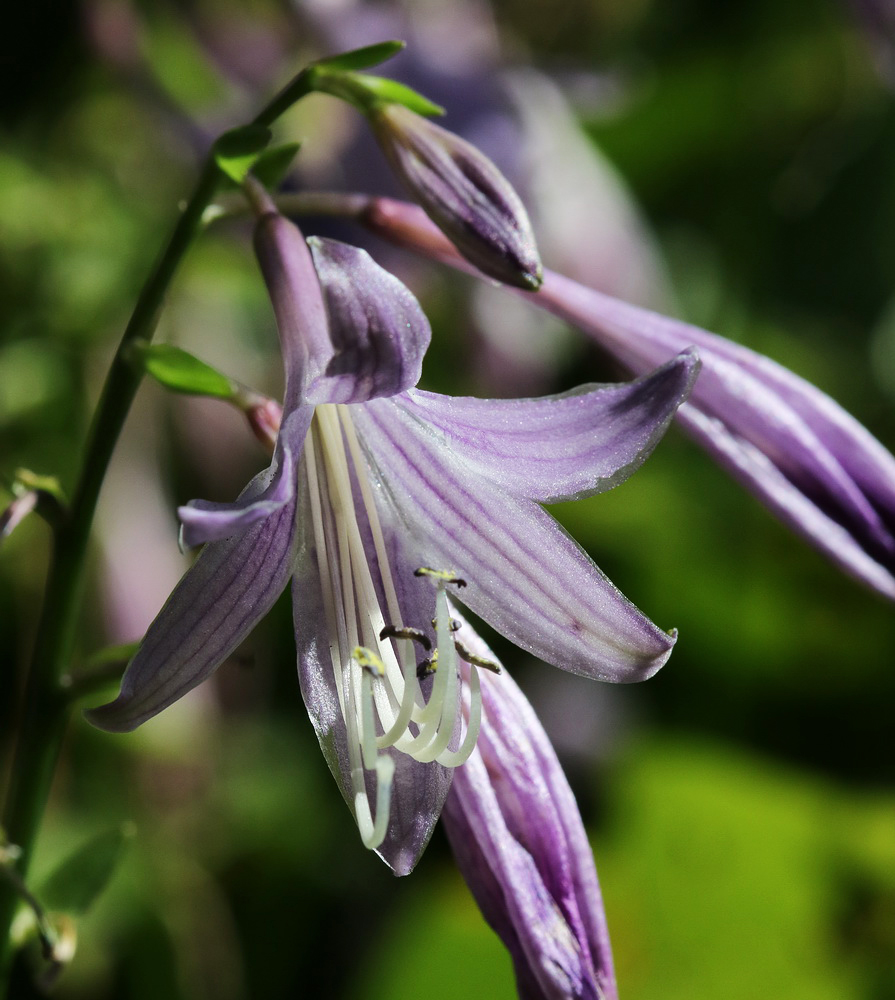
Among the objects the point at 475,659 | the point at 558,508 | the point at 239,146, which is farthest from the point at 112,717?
the point at 558,508

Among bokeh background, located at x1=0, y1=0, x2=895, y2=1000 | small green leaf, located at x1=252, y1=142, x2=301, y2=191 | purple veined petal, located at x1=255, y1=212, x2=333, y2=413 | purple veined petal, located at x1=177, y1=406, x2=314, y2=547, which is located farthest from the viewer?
bokeh background, located at x1=0, y1=0, x2=895, y2=1000

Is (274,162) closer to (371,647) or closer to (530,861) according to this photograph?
(371,647)

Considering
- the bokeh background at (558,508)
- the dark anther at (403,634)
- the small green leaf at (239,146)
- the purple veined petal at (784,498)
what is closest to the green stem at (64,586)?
the small green leaf at (239,146)

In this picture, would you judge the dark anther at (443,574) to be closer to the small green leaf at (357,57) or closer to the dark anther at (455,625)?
the dark anther at (455,625)

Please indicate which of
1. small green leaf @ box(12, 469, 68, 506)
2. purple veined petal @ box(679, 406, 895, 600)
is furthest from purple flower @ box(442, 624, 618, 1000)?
small green leaf @ box(12, 469, 68, 506)

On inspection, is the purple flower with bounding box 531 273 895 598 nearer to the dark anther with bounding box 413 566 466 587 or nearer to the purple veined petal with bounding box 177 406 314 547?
the dark anther with bounding box 413 566 466 587

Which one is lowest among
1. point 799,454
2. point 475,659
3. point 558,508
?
point 558,508

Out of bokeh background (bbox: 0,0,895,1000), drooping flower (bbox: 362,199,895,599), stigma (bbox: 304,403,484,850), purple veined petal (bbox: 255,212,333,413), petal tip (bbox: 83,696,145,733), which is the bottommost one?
bokeh background (bbox: 0,0,895,1000)
